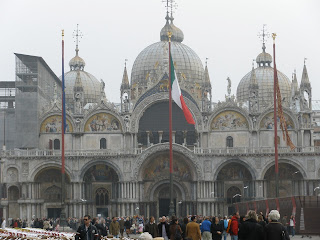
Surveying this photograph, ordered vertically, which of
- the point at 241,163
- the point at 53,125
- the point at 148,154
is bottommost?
the point at 241,163

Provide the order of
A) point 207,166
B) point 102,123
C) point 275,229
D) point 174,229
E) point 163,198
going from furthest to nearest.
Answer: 1. point 102,123
2. point 163,198
3. point 207,166
4. point 174,229
5. point 275,229

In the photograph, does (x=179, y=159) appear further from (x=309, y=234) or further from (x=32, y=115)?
(x=309, y=234)

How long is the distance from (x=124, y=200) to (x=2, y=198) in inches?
497

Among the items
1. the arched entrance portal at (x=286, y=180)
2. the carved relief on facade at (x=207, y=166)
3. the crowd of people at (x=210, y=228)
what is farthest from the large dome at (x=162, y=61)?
the crowd of people at (x=210, y=228)

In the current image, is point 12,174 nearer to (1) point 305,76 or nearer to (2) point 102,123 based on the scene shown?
(2) point 102,123

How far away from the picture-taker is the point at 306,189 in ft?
242

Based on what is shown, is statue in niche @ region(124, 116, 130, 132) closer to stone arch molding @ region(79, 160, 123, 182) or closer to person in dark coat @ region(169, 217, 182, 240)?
stone arch molding @ region(79, 160, 123, 182)

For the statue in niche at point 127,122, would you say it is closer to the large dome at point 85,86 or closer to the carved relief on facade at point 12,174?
the carved relief on facade at point 12,174

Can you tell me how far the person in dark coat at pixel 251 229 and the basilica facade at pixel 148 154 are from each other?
52.1 m

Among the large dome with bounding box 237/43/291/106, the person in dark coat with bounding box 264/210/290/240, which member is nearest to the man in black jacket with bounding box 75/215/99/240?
the person in dark coat with bounding box 264/210/290/240

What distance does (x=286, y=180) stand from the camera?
2987 inches

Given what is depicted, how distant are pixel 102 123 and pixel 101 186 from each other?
644cm

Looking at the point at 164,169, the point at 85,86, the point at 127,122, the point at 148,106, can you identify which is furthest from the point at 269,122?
the point at 85,86

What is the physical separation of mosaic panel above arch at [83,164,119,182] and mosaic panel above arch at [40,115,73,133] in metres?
4.95
